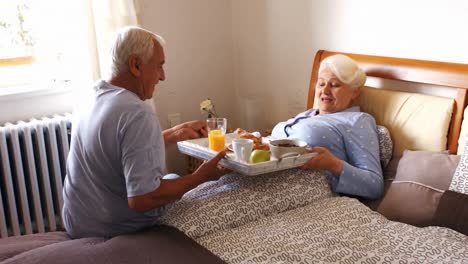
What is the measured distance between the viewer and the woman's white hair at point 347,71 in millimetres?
2387

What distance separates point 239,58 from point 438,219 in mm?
2000

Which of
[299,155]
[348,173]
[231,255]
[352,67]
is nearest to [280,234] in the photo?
[231,255]

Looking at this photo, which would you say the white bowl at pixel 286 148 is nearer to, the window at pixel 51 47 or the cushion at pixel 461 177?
the cushion at pixel 461 177

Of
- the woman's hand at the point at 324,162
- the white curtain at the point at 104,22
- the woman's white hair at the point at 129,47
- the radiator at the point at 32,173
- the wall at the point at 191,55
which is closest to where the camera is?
the woman's white hair at the point at 129,47

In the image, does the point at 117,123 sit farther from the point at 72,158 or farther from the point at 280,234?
the point at 280,234

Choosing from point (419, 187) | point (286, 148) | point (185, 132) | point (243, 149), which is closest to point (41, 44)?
point (185, 132)

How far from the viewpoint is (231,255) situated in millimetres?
1641

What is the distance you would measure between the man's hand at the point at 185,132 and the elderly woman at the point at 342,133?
44 centimetres

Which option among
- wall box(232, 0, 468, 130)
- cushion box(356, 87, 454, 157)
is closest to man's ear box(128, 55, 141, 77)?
cushion box(356, 87, 454, 157)

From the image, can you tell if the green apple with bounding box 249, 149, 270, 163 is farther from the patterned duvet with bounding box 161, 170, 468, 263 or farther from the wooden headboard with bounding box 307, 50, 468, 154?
the wooden headboard with bounding box 307, 50, 468, 154

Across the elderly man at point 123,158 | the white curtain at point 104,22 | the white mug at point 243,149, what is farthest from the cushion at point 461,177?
the white curtain at point 104,22

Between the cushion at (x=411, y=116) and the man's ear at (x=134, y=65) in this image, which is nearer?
the man's ear at (x=134, y=65)

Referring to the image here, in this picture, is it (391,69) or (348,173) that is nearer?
(348,173)

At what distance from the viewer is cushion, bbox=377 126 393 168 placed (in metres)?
2.30
